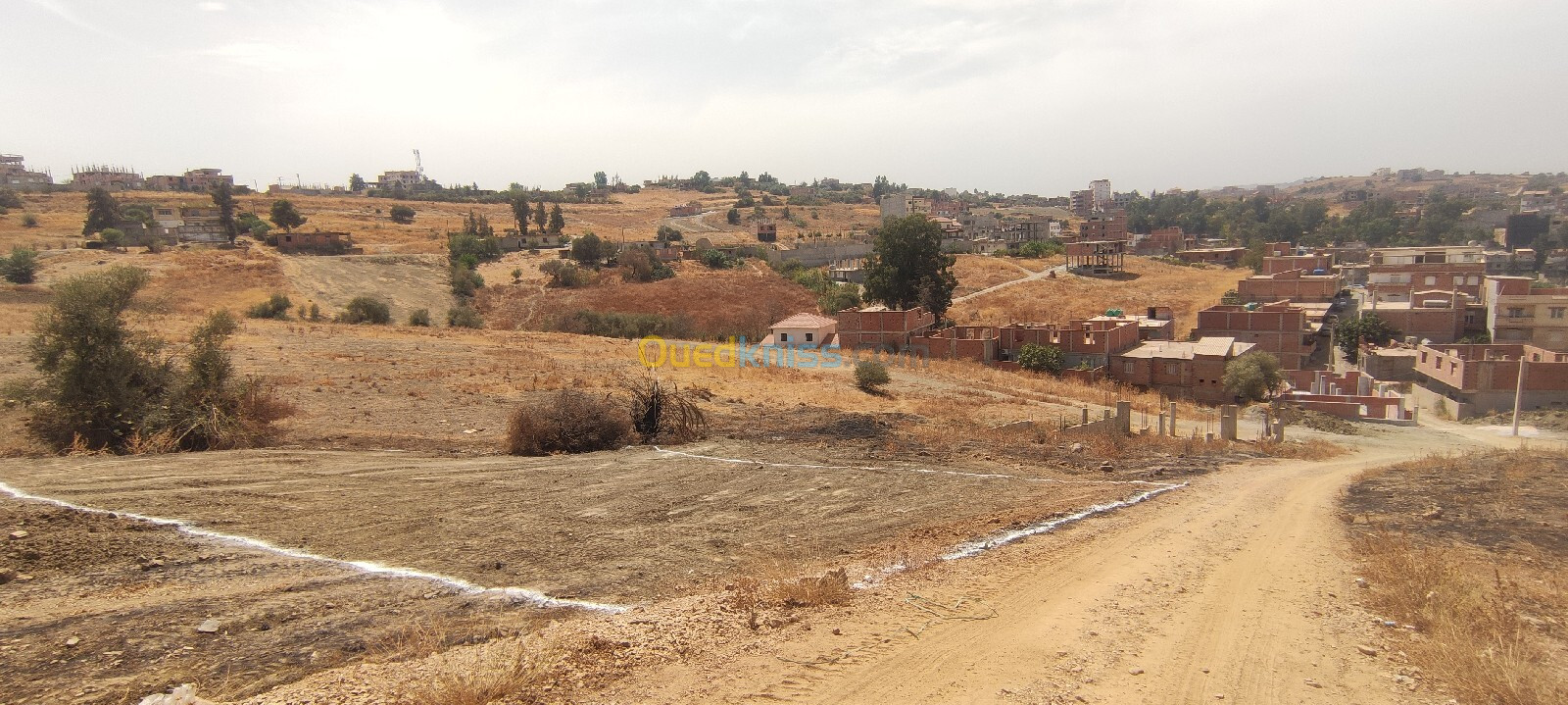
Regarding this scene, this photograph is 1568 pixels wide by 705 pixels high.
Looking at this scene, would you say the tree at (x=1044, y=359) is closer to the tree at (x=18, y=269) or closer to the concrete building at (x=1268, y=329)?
the concrete building at (x=1268, y=329)

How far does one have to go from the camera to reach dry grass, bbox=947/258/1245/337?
55875mm

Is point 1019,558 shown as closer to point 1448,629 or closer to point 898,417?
point 1448,629

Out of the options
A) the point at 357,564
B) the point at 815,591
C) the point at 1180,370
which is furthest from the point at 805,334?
the point at 815,591

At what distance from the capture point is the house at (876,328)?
39.6 m

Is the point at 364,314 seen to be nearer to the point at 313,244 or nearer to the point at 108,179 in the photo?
the point at 313,244

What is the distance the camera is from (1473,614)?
621 centimetres

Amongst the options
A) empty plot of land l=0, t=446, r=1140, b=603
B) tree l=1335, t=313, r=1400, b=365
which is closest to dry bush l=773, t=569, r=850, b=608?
empty plot of land l=0, t=446, r=1140, b=603

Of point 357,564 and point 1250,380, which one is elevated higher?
point 357,564

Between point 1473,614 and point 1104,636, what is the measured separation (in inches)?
119

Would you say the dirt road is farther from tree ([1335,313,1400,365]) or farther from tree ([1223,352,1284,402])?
tree ([1335,313,1400,365])

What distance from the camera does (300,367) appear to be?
71.4 ft

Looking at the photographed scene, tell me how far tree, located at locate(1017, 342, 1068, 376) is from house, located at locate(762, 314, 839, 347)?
31.7 feet

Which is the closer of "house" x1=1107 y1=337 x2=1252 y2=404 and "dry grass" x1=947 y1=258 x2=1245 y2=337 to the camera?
"house" x1=1107 y1=337 x2=1252 y2=404

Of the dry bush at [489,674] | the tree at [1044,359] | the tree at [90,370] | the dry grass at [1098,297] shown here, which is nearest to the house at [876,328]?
the tree at [1044,359]
